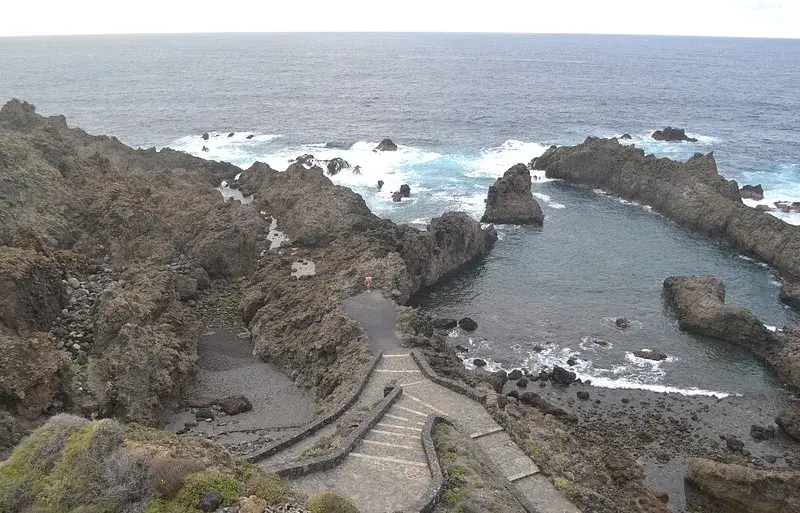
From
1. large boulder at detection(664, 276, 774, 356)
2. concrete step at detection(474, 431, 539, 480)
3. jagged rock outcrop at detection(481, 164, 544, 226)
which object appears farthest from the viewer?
jagged rock outcrop at detection(481, 164, 544, 226)

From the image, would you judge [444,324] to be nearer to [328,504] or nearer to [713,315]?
[713,315]

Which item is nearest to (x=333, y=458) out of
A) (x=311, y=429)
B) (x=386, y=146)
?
(x=311, y=429)

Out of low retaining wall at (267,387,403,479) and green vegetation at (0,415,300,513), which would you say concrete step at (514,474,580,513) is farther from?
green vegetation at (0,415,300,513)

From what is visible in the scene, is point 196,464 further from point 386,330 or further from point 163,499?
point 386,330

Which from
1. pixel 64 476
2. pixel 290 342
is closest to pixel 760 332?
pixel 290 342

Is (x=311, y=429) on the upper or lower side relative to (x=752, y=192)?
lower

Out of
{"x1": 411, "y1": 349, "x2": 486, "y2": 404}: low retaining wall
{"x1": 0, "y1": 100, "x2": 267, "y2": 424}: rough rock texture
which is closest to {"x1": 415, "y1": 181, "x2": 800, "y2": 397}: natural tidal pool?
{"x1": 411, "y1": 349, "x2": 486, "y2": 404}: low retaining wall
